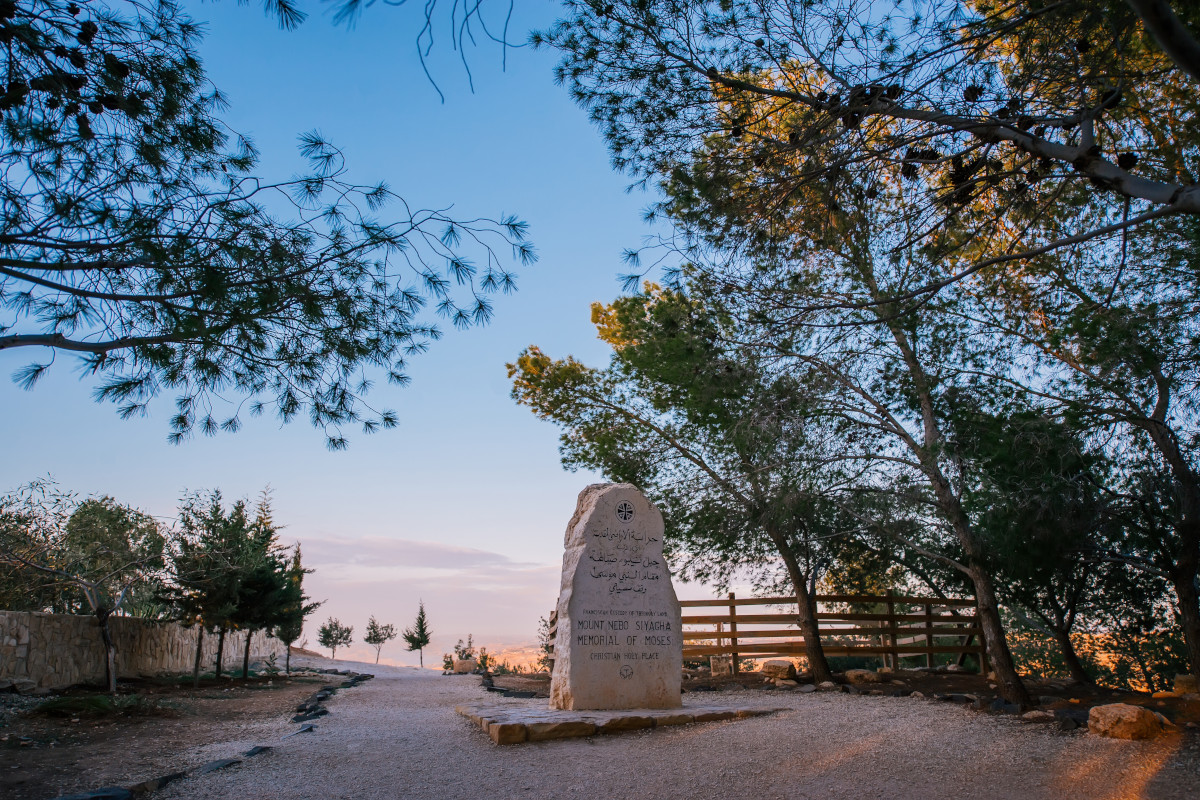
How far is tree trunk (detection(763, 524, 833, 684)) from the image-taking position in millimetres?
11672

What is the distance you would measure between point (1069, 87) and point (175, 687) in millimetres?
14606

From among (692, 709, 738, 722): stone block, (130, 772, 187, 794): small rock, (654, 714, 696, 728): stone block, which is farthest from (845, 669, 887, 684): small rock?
(130, 772, 187, 794): small rock

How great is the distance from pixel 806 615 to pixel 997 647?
4.13 metres

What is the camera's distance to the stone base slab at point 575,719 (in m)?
6.06

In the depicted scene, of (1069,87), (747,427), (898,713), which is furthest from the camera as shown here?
(747,427)

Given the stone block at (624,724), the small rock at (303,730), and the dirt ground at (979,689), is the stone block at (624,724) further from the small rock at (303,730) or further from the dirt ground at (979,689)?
the dirt ground at (979,689)

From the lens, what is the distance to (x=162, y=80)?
4.33 meters

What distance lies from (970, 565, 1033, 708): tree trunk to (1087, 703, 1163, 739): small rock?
6.14 feet

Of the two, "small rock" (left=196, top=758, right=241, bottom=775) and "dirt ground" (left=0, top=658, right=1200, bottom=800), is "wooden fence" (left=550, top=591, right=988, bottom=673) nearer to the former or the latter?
"dirt ground" (left=0, top=658, right=1200, bottom=800)

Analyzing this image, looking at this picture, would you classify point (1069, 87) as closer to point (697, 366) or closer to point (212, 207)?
point (697, 366)

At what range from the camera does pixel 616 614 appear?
302 inches

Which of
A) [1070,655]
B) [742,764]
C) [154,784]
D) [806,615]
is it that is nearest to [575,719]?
[742,764]

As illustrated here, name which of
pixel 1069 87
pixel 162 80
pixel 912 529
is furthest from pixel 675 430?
pixel 162 80

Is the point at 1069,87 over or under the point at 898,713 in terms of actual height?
over
